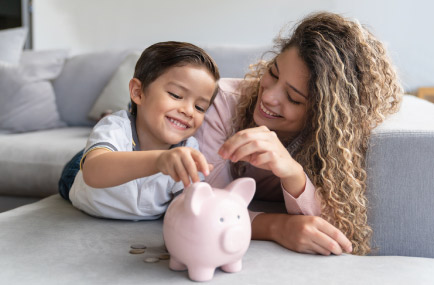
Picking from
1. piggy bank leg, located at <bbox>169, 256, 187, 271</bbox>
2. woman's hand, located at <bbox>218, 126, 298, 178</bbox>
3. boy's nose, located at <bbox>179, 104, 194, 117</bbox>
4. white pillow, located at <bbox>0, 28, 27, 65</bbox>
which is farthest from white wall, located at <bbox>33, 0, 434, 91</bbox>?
piggy bank leg, located at <bbox>169, 256, 187, 271</bbox>

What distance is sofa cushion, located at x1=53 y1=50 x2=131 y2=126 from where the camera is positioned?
270 centimetres

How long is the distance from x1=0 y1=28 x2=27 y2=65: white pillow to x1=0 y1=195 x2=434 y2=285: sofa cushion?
2.08m

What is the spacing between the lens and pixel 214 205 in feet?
2.76

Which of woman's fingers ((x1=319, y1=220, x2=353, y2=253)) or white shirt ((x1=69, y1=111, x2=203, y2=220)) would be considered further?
white shirt ((x1=69, y1=111, x2=203, y2=220))

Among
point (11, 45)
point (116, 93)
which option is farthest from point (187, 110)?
point (11, 45)

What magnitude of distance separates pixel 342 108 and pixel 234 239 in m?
0.51

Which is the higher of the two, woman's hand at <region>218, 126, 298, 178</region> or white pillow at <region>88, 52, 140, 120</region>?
woman's hand at <region>218, 126, 298, 178</region>

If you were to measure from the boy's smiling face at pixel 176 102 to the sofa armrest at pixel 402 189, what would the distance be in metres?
0.46

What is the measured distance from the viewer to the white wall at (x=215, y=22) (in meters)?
2.74

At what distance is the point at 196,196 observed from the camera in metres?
0.83

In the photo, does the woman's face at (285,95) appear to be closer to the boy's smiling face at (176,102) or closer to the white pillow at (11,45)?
the boy's smiling face at (176,102)

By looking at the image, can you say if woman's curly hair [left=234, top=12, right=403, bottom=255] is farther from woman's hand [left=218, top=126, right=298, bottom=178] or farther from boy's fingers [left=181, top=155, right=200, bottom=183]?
boy's fingers [left=181, top=155, right=200, bottom=183]

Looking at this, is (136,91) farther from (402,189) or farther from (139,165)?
(402,189)

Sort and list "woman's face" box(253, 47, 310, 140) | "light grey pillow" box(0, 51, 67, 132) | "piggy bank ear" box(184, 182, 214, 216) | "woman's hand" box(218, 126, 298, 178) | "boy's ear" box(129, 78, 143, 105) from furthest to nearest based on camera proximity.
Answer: "light grey pillow" box(0, 51, 67, 132) < "boy's ear" box(129, 78, 143, 105) < "woman's face" box(253, 47, 310, 140) < "woman's hand" box(218, 126, 298, 178) < "piggy bank ear" box(184, 182, 214, 216)
